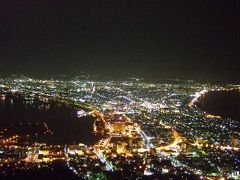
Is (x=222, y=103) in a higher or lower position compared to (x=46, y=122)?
higher

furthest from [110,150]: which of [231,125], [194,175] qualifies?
[231,125]

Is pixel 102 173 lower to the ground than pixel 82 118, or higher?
lower

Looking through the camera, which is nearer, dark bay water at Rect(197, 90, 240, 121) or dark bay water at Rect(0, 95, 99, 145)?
dark bay water at Rect(0, 95, 99, 145)

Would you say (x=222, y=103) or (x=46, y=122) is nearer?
(x=46, y=122)

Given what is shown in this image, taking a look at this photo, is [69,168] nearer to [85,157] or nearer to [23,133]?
[85,157]
